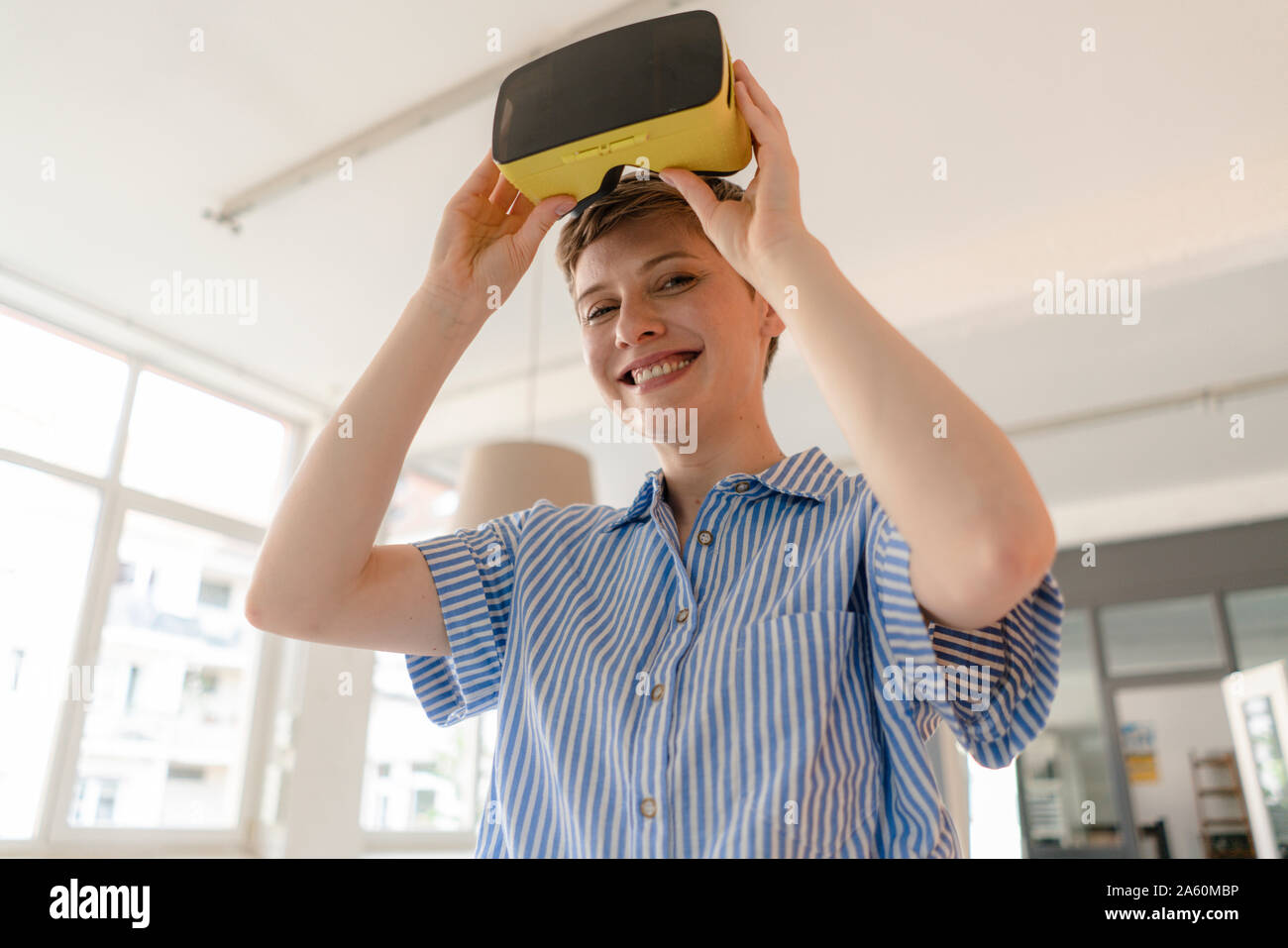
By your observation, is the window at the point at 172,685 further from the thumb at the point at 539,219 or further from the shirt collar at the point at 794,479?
the shirt collar at the point at 794,479

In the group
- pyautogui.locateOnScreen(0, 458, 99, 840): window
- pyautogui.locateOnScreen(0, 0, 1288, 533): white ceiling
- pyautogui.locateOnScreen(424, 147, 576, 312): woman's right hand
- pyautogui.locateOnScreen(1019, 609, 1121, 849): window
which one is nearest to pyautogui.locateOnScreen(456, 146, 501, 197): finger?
pyautogui.locateOnScreen(424, 147, 576, 312): woman's right hand

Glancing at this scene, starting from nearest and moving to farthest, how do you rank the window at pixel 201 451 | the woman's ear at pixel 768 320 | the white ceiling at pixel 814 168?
the woman's ear at pixel 768 320
the white ceiling at pixel 814 168
the window at pixel 201 451

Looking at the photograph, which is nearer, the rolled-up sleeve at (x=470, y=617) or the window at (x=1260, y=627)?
the rolled-up sleeve at (x=470, y=617)

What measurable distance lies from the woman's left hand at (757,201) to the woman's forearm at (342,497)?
313mm

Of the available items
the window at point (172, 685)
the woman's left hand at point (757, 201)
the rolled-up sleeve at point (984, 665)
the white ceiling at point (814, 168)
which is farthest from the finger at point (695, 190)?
the window at point (172, 685)

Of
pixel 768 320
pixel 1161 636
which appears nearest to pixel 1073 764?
pixel 1161 636

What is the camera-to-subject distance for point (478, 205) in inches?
40.1

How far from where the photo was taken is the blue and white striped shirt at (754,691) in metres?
0.69

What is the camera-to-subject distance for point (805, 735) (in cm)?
69

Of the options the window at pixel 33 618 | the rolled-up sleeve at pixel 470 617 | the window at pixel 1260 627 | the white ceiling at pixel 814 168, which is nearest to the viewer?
the rolled-up sleeve at pixel 470 617

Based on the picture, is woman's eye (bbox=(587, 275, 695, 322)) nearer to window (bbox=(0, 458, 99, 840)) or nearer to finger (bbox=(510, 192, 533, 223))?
finger (bbox=(510, 192, 533, 223))

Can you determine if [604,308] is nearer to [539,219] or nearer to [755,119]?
[539,219]

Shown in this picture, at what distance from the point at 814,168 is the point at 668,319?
304cm
